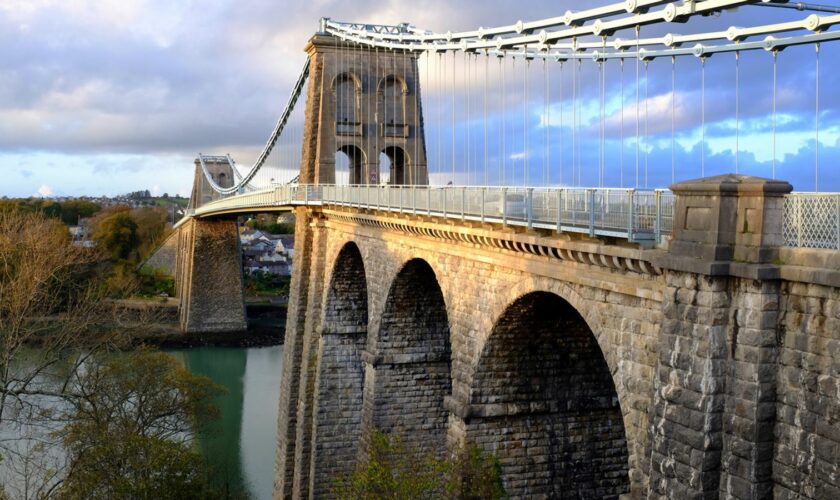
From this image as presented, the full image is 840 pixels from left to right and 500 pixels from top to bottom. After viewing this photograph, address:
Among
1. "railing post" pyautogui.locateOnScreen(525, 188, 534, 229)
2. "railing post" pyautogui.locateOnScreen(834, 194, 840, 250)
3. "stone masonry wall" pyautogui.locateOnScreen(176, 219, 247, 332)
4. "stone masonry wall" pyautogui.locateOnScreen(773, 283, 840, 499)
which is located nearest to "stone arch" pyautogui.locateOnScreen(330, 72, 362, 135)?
"railing post" pyautogui.locateOnScreen(525, 188, 534, 229)

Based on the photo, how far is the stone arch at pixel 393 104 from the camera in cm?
2698

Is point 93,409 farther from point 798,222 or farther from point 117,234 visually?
point 117,234

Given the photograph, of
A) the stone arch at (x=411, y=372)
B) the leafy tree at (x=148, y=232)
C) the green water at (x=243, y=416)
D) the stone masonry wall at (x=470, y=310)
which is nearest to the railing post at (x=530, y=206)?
the stone masonry wall at (x=470, y=310)

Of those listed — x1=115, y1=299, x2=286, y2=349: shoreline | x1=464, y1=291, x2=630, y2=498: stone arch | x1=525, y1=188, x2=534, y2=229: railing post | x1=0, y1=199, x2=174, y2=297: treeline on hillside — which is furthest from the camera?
x1=0, y1=199, x2=174, y2=297: treeline on hillside

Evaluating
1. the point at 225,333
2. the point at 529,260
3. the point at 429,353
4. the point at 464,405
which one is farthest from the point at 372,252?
the point at 225,333

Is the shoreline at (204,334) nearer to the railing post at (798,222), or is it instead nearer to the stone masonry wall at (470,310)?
the stone masonry wall at (470,310)

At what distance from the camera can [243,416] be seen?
105 ft

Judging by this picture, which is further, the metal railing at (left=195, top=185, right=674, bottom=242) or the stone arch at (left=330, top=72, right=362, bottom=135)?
the stone arch at (left=330, top=72, right=362, bottom=135)

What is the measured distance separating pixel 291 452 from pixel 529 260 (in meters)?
13.4

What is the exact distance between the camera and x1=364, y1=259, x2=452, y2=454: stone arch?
18.2 metres

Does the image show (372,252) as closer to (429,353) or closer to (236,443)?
(429,353)

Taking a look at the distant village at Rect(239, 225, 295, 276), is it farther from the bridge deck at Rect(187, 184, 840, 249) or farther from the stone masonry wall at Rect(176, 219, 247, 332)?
the bridge deck at Rect(187, 184, 840, 249)

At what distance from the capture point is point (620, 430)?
14391 mm

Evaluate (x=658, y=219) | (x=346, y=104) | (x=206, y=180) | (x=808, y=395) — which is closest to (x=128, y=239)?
(x=206, y=180)
